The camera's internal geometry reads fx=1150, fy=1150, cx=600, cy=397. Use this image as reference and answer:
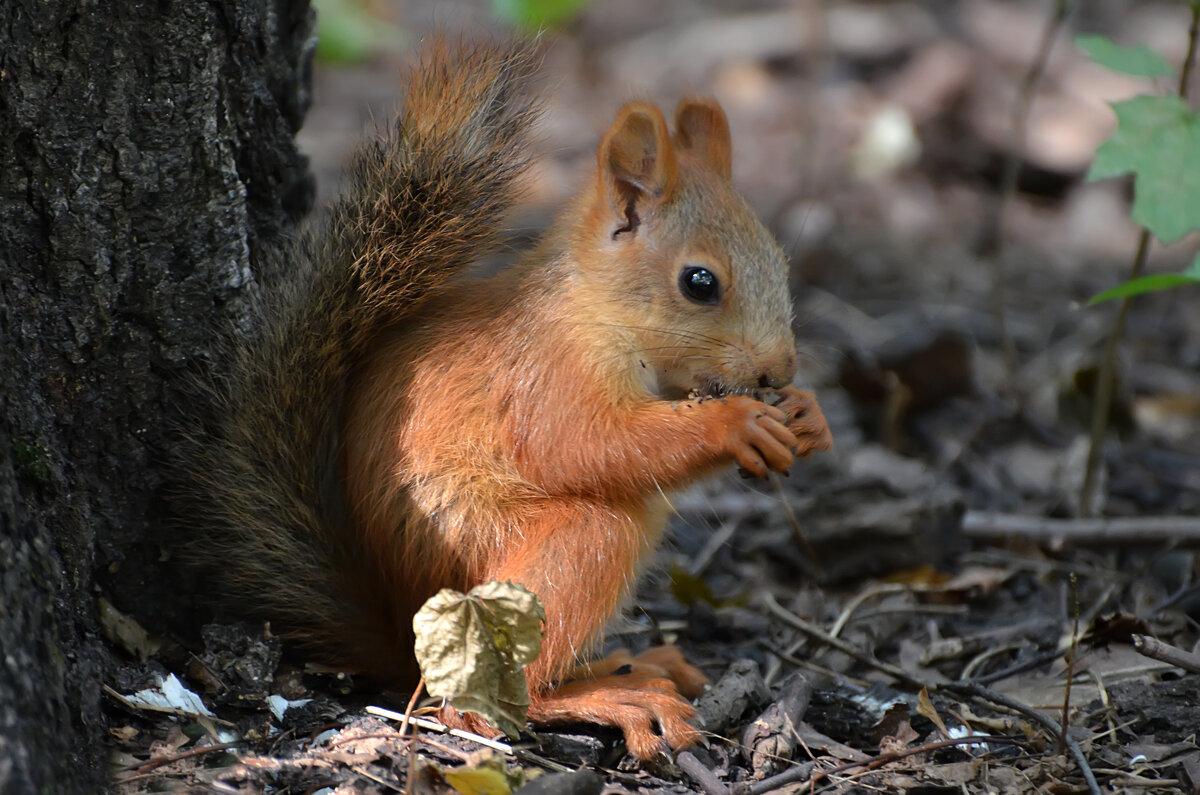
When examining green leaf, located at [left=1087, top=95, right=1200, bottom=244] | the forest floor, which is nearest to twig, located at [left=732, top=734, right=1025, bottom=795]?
the forest floor

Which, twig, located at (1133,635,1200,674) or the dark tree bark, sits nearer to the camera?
the dark tree bark

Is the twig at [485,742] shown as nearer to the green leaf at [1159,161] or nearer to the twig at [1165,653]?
the twig at [1165,653]

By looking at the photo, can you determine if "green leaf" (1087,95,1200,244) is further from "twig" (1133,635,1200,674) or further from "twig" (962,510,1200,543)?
"twig" (962,510,1200,543)

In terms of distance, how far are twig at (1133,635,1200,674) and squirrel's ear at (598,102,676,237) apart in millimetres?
1235

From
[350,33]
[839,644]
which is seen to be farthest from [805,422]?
[350,33]

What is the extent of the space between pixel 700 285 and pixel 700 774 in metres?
0.92

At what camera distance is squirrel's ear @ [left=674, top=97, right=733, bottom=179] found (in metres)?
2.62

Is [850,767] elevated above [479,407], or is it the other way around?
[479,407]

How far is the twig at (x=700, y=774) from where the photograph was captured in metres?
1.94

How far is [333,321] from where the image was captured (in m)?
2.17

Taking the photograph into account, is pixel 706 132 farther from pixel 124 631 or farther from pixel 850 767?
pixel 124 631

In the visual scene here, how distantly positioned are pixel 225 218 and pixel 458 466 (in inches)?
24.4

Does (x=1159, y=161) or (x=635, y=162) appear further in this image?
(x=635, y=162)

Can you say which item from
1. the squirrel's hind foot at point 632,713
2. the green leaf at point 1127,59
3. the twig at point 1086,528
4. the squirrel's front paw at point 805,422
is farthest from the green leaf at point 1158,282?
the squirrel's hind foot at point 632,713
